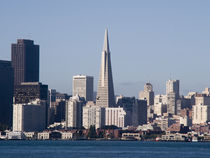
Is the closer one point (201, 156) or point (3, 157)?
point (3, 157)

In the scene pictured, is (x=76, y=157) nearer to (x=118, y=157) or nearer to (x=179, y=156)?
(x=118, y=157)

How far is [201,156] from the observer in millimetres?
176375

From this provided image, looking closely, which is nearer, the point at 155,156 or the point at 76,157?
the point at 76,157

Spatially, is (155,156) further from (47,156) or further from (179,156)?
(47,156)

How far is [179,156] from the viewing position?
176 m

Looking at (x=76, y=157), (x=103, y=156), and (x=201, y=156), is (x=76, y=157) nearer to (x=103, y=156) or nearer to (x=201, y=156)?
(x=103, y=156)

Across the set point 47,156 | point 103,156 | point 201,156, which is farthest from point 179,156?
point 47,156

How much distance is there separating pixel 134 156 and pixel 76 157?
43.5 ft

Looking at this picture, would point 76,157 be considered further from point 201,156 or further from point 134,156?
point 201,156

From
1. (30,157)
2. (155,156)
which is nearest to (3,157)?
(30,157)

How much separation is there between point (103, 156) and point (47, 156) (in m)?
11.1

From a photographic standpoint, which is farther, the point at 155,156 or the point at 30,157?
the point at 155,156

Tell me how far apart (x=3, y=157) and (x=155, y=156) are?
31503mm

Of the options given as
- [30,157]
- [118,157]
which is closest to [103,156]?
[118,157]
